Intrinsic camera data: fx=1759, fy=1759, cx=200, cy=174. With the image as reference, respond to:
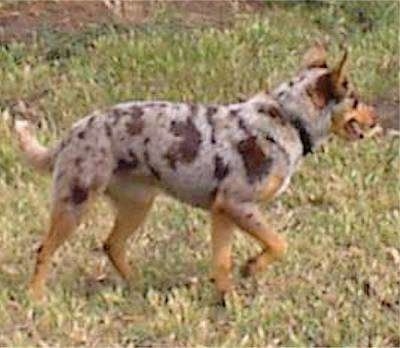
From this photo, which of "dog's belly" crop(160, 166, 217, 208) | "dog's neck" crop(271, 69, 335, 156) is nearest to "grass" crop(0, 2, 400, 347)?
"dog's belly" crop(160, 166, 217, 208)

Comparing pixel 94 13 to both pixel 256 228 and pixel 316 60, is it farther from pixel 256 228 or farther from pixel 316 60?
pixel 256 228

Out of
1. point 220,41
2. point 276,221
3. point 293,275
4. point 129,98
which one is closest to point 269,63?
point 220,41

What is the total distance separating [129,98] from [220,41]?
0.99 m

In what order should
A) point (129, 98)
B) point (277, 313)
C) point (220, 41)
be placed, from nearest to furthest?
point (277, 313) → point (129, 98) → point (220, 41)

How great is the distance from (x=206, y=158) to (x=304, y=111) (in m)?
0.52

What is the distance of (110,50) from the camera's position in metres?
11.4

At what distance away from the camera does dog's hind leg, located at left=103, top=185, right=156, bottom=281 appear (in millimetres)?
8078

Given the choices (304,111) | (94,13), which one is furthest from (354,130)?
(94,13)

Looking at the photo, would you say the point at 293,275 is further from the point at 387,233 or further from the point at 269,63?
the point at 269,63

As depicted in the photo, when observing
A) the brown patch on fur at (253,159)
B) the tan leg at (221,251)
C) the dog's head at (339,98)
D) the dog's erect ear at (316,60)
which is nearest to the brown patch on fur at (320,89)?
the dog's head at (339,98)

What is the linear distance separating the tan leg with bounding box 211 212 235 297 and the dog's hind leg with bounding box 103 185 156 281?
40cm

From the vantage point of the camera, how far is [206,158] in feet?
25.5

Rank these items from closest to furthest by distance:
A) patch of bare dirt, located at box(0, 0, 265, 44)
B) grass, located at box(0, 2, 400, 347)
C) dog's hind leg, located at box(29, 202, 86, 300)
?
1. grass, located at box(0, 2, 400, 347)
2. dog's hind leg, located at box(29, 202, 86, 300)
3. patch of bare dirt, located at box(0, 0, 265, 44)

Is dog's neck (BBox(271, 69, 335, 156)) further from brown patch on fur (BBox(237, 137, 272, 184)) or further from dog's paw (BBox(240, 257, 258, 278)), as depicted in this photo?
dog's paw (BBox(240, 257, 258, 278))
